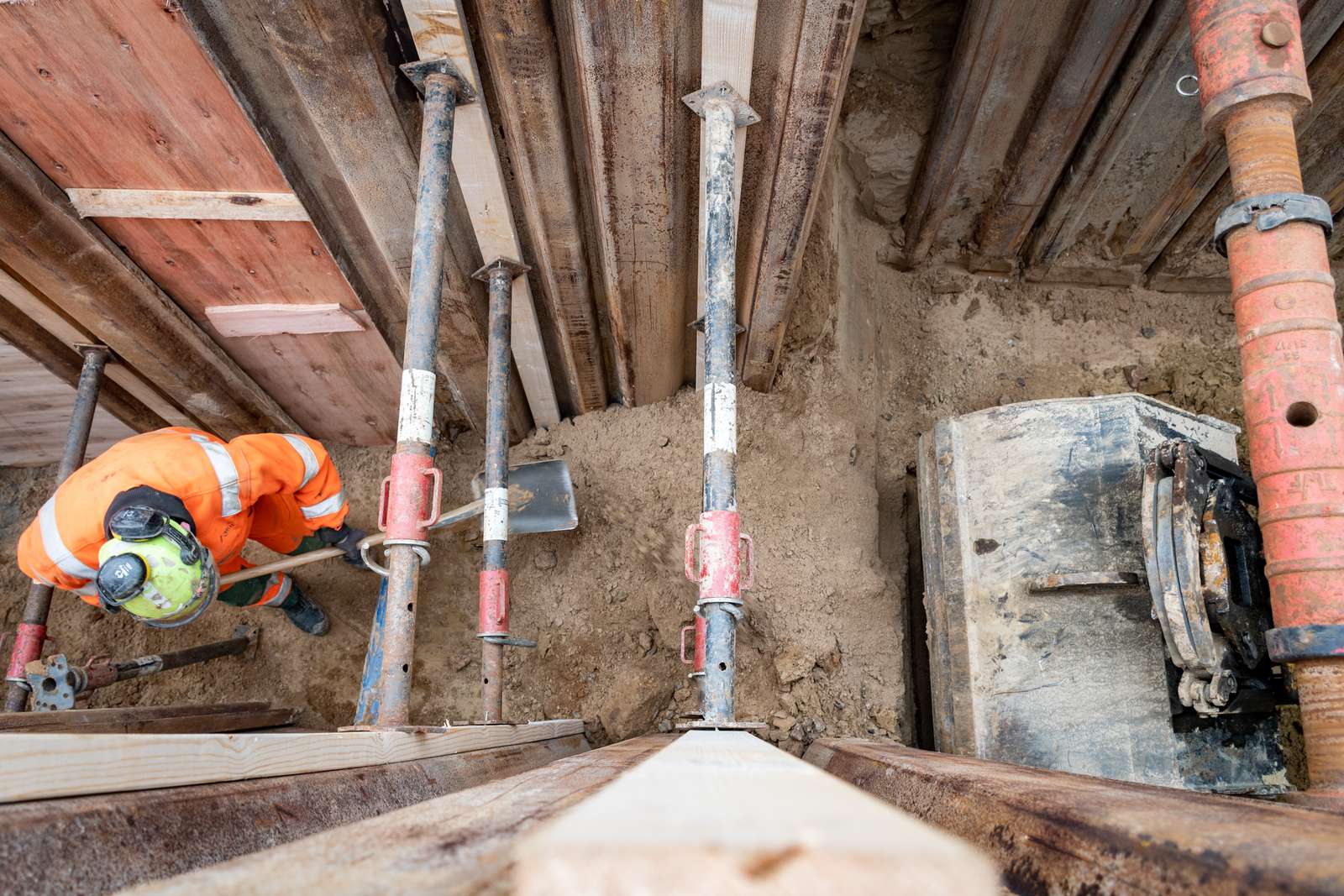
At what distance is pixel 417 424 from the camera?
10.3 feet

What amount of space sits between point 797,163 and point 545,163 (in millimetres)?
1142

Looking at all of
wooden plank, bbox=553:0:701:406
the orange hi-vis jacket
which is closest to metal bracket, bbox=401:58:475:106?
wooden plank, bbox=553:0:701:406

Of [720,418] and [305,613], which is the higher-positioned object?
[720,418]

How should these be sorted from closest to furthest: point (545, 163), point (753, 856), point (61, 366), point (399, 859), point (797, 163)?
1. point (753, 856)
2. point (399, 859)
3. point (797, 163)
4. point (545, 163)
5. point (61, 366)

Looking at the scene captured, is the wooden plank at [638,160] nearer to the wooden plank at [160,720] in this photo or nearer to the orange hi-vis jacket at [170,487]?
the orange hi-vis jacket at [170,487]

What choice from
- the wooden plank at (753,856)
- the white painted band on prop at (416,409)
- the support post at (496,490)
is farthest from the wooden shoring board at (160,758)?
the support post at (496,490)

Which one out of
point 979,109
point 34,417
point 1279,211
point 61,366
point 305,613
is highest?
point 979,109

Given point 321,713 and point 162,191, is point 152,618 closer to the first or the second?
point 162,191

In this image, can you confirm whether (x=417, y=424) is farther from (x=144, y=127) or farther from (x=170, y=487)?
(x=144, y=127)

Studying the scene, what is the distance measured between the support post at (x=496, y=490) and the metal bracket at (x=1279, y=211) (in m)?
3.14

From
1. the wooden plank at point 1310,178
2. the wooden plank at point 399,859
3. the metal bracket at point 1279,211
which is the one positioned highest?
the wooden plank at point 1310,178

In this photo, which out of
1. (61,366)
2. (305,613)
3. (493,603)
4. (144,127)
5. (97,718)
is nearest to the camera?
(97,718)

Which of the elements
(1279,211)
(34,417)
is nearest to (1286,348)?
(1279,211)

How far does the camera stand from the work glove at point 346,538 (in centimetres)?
491
